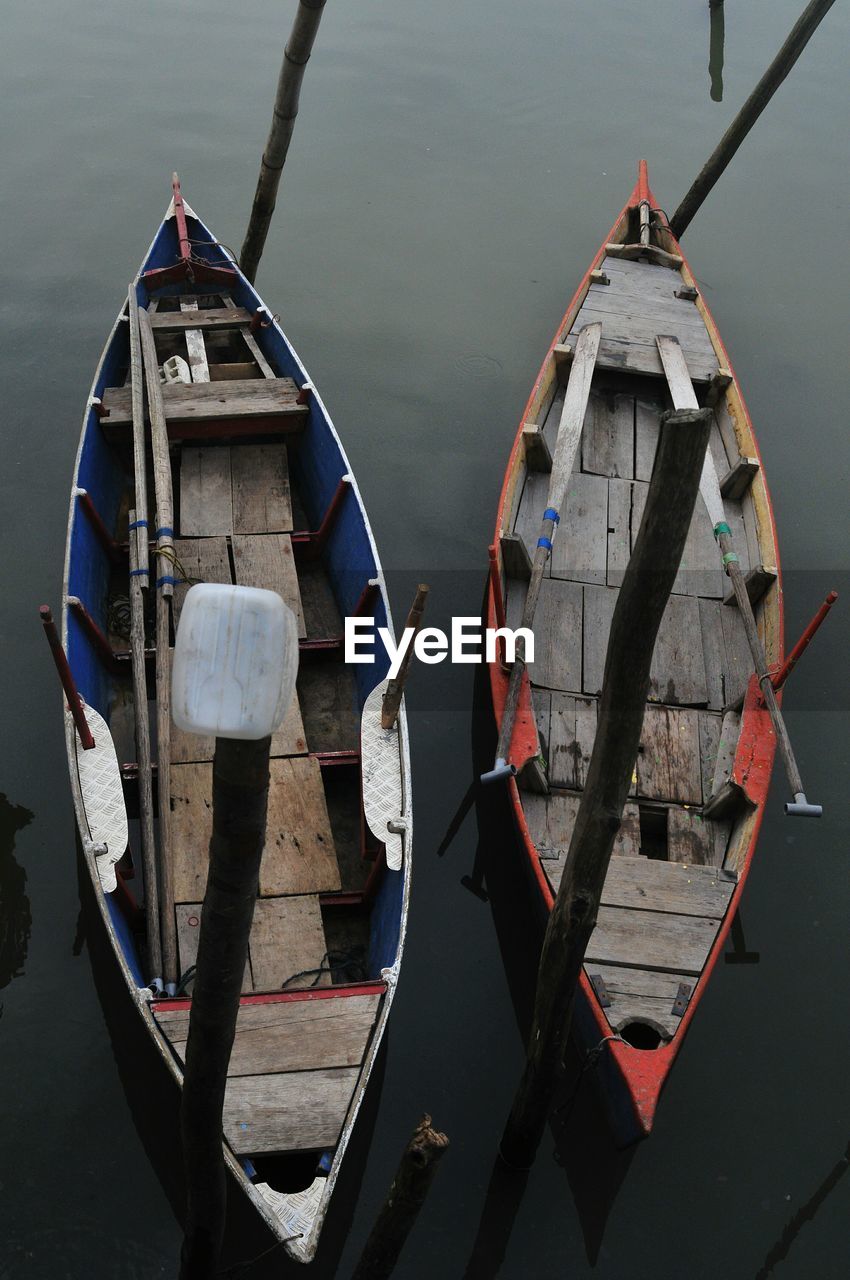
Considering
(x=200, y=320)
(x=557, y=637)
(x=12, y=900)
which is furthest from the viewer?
(x=200, y=320)

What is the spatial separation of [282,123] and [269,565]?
4.93 metres

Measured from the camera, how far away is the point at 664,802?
7340mm

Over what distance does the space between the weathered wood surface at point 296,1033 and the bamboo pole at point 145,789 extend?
0.48 meters

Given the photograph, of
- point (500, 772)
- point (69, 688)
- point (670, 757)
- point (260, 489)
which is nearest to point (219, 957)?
point (69, 688)

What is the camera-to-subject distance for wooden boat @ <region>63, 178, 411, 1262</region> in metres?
5.53

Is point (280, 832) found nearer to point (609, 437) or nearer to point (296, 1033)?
point (296, 1033)

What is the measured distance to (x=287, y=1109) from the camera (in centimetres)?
541

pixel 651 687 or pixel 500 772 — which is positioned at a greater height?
pixel 651 687

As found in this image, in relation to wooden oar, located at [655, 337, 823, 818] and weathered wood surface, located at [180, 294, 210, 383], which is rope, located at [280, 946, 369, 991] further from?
weathered wood surface, located at [180, 294, 210, 383]

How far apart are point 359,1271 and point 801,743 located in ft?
17.8

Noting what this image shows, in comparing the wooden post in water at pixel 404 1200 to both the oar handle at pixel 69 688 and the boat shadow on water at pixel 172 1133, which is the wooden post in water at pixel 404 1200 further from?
the oar handle at pixel 69 688

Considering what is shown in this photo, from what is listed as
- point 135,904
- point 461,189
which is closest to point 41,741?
point 135,904

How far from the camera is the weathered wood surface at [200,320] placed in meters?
10.5

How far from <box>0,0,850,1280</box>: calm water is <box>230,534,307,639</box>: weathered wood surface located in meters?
1.27
